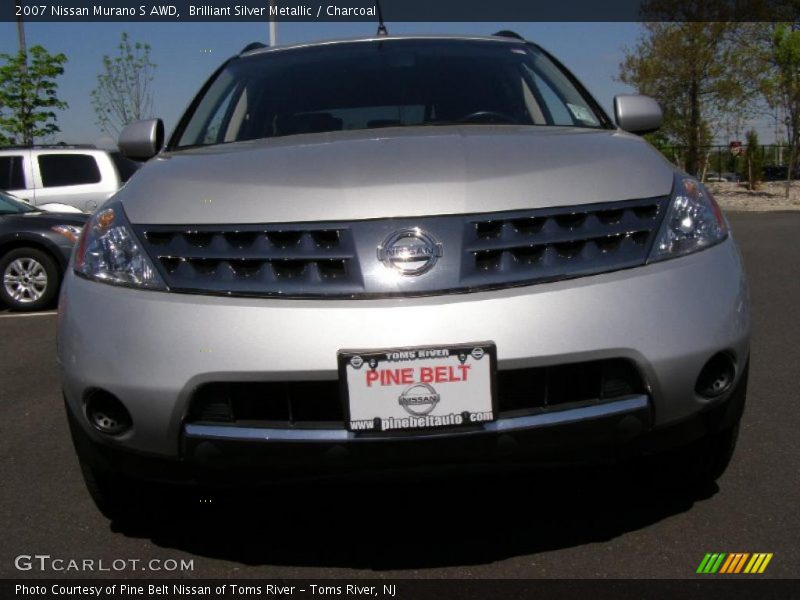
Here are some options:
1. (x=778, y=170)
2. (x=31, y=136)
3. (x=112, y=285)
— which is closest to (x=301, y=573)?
(x=112, y=285)

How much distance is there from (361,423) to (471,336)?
0.34m

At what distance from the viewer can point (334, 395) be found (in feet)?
8.13

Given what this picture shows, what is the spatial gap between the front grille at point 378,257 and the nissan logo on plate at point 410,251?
0.01m

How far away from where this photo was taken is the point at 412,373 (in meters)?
2.42

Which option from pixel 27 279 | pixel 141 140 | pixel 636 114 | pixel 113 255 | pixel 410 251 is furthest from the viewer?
pixel 27 279

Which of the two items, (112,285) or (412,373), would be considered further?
(112,285)

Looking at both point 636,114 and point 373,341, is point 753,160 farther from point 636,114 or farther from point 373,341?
point 373,341

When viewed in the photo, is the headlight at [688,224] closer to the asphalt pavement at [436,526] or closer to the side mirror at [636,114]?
the asphalt pavement at [436,526]

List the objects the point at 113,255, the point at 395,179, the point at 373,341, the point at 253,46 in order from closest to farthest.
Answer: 1. the point at 373,341
2. the point at 395,179
3. the point at 113,255
4. the point at 253,46

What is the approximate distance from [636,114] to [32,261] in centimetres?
717

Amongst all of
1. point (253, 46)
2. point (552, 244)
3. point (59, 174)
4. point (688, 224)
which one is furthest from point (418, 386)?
point (59, 174)

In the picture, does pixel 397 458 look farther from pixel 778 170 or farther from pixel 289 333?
pixel 778 170

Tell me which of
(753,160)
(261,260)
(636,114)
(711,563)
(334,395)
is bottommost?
(753,160)

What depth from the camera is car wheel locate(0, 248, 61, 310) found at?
31.2ft
